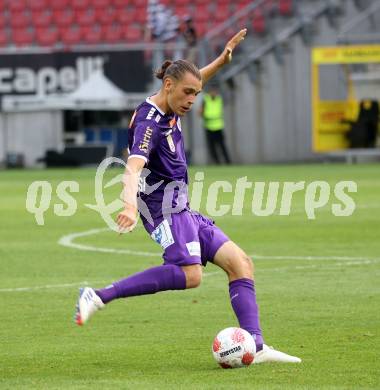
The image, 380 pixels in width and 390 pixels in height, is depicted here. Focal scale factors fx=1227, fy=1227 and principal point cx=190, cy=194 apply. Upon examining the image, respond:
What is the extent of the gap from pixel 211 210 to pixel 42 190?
15.7 feet

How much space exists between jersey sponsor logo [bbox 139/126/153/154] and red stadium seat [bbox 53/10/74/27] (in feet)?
92.8

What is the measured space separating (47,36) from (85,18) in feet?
3.90

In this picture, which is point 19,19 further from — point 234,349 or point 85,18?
point 234,349

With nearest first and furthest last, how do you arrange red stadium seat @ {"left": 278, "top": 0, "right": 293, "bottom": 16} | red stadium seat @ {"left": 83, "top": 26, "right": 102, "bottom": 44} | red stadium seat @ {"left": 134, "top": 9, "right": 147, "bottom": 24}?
red stadium seat @ {"left": 278, "top": 0, "right": 293, "bottom": 16} → red stadium seat @ {"left": 134, "top": 9, "right": 147, "bottom": 24} → red stadium seat @ {"left": 83, "top": 26, "right": 102, "bottom": 44}

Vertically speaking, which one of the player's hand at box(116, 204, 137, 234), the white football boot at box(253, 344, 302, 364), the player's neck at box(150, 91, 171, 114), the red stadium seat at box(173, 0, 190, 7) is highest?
the red stadium seat at box(173, 0, 190, 7)

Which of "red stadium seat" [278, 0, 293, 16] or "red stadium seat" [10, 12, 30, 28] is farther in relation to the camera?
"red stadium seat" [10, 12, 30, 28]

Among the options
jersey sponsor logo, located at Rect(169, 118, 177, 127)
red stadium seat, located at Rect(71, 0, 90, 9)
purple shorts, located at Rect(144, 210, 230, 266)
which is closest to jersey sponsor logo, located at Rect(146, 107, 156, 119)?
jersey sponsor logo, located at Rect(169, 118, 177, 127)

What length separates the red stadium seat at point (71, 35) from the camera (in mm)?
34469

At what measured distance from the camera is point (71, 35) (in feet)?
114

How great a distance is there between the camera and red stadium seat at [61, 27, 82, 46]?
34.5 m

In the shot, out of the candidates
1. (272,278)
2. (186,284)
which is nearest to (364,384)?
(186,284)

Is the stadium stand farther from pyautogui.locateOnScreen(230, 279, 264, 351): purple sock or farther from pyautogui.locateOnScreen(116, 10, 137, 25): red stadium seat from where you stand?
pyautogui.locateOnScreen(230, 279, 264, 351): purple sock

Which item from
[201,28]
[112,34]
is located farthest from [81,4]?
[201,28]

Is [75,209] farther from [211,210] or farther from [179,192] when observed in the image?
[179,192]
